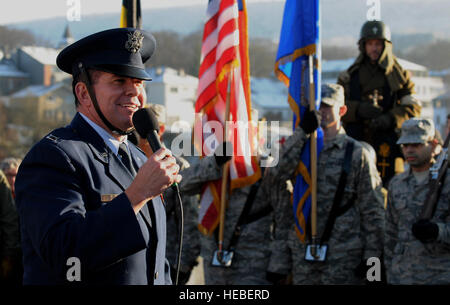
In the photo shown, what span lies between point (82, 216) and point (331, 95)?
385cm

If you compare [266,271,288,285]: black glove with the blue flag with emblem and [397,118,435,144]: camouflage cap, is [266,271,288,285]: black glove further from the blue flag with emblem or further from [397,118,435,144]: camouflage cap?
[397,118,435,144]: camouflage cap

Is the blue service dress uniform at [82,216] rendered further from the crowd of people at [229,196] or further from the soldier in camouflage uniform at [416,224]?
the soldier in camouflage uniform at [416,224]

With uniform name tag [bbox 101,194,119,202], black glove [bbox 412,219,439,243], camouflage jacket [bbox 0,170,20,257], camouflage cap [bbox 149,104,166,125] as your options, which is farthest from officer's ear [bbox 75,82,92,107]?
camouflage jacket [bbox 0,170,20,257]

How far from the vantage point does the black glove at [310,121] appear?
5.53m

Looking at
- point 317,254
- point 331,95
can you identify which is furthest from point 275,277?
point 331,95

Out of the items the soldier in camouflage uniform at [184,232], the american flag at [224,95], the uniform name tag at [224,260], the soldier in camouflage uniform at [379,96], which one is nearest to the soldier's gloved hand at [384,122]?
the soldier in camouflage uniform at [379,96]

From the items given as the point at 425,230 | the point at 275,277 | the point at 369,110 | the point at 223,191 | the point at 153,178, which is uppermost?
the point at 369,110

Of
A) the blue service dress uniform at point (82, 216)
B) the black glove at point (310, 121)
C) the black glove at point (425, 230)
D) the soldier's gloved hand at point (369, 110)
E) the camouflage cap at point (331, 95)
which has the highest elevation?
the camouflage cap at point (331, 95)

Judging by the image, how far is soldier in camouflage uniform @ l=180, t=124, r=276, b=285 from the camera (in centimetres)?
568

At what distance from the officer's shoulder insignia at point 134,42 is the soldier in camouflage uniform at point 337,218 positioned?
9.58ft

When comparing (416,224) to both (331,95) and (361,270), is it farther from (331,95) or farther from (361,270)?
(331,95)

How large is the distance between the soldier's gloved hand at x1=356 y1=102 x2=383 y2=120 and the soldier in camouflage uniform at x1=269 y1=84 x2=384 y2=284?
117 centimetres

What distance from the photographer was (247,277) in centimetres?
566

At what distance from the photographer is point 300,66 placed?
19.7 ft
